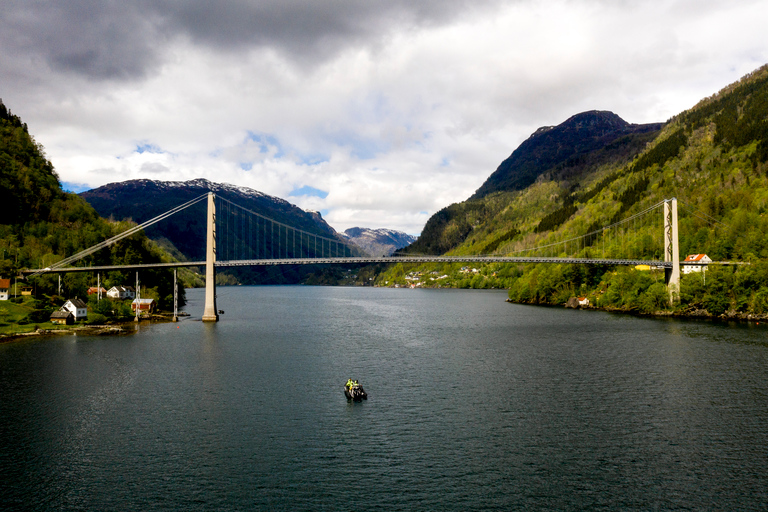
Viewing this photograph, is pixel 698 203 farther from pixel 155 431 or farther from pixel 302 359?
pixel 155 431

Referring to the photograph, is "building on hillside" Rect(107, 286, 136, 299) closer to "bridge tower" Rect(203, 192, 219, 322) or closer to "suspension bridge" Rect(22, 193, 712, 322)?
"suspension bridge" Rect(22, 193, 712, 322)

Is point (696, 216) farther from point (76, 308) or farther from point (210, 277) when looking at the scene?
point (76, 308)

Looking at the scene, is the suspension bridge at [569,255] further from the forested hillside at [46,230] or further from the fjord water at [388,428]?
the fjord water at [388,428]

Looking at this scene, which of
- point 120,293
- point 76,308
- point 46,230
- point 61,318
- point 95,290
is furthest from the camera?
point 46,230

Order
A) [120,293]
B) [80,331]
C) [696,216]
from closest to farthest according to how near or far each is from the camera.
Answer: [80,331] → [120,293] → [696,216]

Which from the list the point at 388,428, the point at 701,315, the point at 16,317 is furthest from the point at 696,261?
the point at 16,317

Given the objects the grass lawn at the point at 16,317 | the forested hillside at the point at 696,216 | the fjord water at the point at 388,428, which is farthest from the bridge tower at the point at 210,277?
the forested hillside at the point at 696,216
